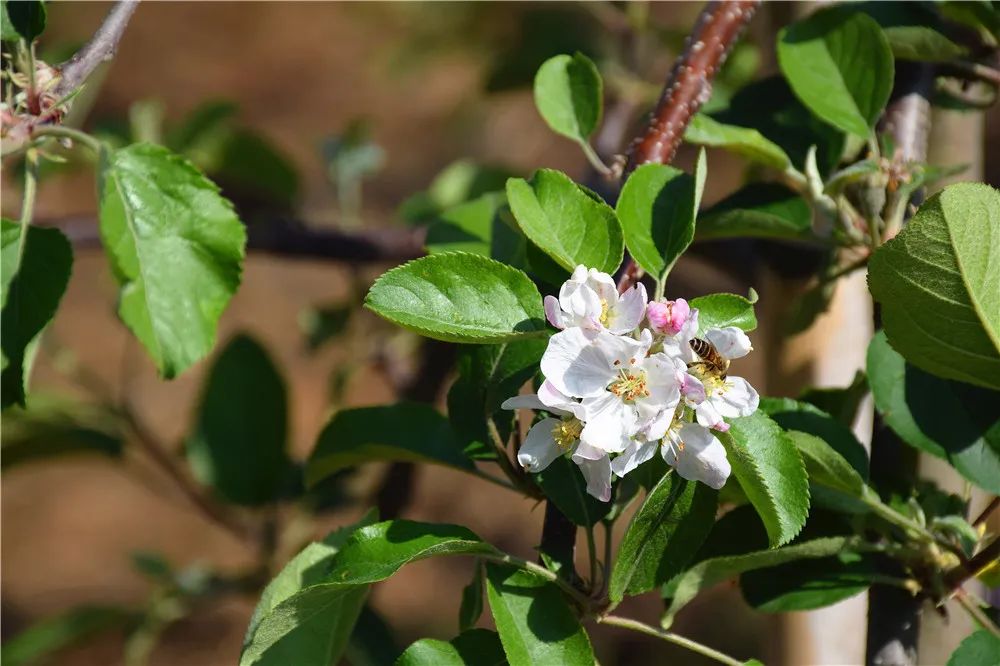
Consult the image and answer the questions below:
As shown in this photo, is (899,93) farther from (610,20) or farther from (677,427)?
(610,20)

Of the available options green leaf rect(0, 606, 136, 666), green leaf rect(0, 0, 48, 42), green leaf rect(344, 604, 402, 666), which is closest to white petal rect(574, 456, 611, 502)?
green leaf rect(344, 604, 402, 666)

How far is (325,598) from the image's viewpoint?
0.59 metres

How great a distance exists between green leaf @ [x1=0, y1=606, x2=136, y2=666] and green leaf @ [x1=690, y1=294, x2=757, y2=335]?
107 centimetres

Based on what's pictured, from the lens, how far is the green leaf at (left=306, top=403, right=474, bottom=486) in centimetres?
76

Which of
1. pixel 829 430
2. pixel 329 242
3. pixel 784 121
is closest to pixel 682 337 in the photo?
pixel 829 430

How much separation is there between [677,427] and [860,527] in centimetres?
24

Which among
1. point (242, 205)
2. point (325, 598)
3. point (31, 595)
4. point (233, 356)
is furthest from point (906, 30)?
point (31, 595)

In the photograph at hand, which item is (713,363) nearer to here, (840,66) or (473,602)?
(473,602)

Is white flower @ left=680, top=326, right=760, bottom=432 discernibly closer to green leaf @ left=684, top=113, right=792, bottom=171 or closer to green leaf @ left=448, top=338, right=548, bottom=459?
green leaf @ left=448, top=338, right=548, bottom=459

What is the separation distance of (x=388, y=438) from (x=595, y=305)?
0.29 metres

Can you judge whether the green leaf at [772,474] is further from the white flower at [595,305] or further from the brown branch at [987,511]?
the brown branch at [987,511]

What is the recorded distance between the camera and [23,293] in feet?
2.27

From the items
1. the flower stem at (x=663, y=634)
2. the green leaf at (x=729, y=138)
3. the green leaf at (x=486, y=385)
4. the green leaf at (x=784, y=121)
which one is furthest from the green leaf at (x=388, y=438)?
the green leaf at (x=784, y=121)

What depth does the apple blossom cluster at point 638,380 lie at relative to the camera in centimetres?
52
